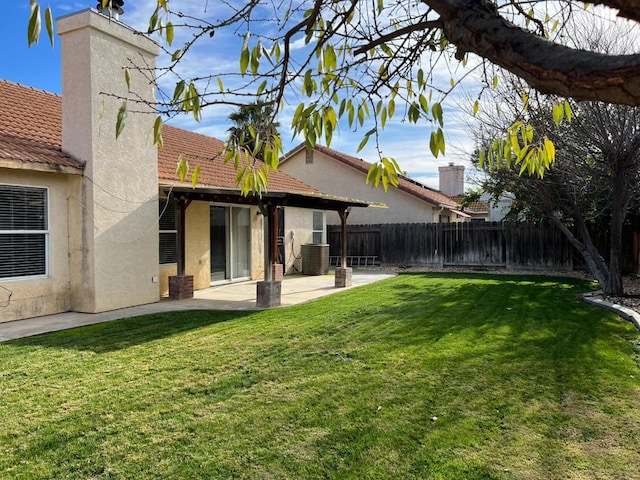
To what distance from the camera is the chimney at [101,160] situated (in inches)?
375

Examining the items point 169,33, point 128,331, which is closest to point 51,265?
point 128,331

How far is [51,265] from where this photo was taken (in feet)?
30.7

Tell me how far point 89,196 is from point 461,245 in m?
15.9

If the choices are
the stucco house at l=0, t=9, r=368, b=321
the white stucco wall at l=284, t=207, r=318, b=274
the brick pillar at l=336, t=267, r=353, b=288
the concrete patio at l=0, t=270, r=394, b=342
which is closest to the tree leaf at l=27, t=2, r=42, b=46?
the stucco house at l=0, t=9, r=368, b=321

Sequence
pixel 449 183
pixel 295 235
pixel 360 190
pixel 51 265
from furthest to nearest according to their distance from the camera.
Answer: pixel 449 183, pixel 360 190, pixel 295 235, pixel 51 265

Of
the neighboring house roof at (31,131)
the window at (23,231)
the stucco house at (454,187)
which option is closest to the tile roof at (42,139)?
the neighboring house roof at (31,131)

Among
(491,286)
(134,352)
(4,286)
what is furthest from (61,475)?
(491,286)

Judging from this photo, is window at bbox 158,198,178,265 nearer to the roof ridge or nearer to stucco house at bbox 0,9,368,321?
stucco house at bbox 0,9,368,321

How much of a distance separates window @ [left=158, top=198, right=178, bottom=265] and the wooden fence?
11.7m

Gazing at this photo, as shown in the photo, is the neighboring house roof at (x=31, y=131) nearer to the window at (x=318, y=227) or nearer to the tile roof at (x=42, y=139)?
the tile roof at (x=42, y=139)

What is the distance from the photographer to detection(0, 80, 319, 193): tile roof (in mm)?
8859

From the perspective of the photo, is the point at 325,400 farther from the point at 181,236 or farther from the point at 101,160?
the point at 181,236

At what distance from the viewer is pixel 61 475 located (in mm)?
3400

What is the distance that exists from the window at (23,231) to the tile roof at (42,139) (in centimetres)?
68
